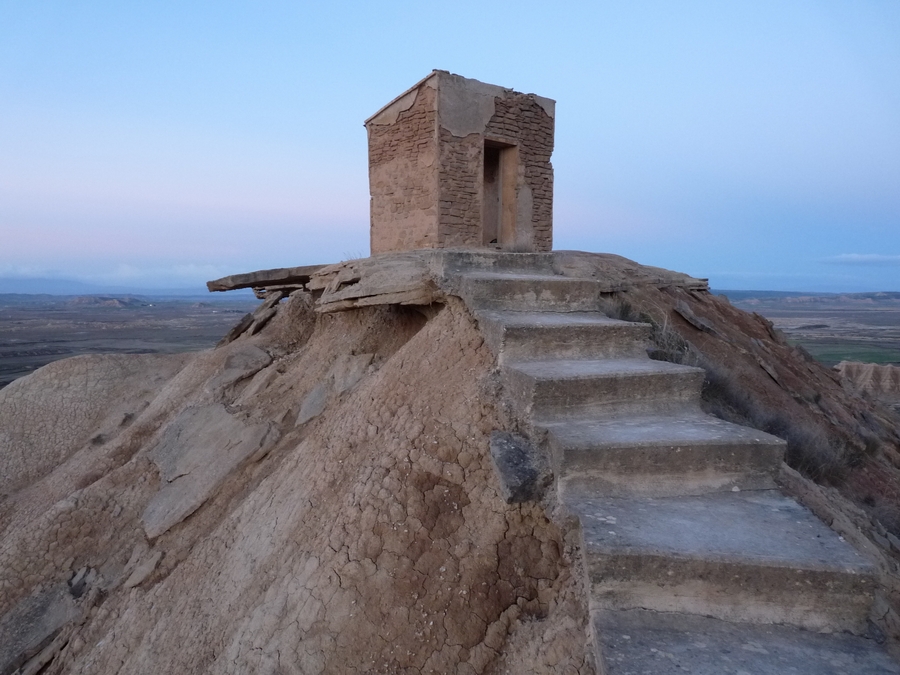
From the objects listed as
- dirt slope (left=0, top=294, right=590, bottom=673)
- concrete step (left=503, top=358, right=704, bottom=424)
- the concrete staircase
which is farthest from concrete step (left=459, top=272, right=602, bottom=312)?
concrete step (left=503, top=358, right=704, bottom=424)

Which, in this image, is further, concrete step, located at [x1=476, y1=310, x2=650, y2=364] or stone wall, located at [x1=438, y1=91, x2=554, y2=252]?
stone wall, located at [x1=438, y1=91, x2=554, y2=252]

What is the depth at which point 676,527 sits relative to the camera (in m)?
2.40

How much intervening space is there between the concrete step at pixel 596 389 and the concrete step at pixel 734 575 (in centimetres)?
91

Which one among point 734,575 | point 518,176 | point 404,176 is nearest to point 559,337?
point 734,575

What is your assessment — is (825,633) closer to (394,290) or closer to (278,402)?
(394,290)

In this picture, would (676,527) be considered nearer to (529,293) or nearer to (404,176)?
(529,293)

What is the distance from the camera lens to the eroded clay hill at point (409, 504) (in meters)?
2.37

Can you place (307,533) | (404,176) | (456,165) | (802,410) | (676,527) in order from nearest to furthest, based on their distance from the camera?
1. (676,527)
2. (307,533)
3. (802,410)
4. (456,165)
5. (404,176)

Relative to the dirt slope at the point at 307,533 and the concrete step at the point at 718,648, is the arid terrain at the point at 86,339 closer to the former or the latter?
the dirt slope at the point at 307,533

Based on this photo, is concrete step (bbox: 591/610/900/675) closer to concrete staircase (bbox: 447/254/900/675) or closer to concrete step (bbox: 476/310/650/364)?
concrete staircase (bbox: 447/254/900/675)

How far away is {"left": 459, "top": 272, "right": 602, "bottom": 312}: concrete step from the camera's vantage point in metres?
4.34

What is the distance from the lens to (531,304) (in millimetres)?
4488

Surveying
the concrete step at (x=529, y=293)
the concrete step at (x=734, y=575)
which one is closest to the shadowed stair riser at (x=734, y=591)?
the concrete step at (x=734, y=575)

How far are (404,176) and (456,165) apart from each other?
0.72 metres
